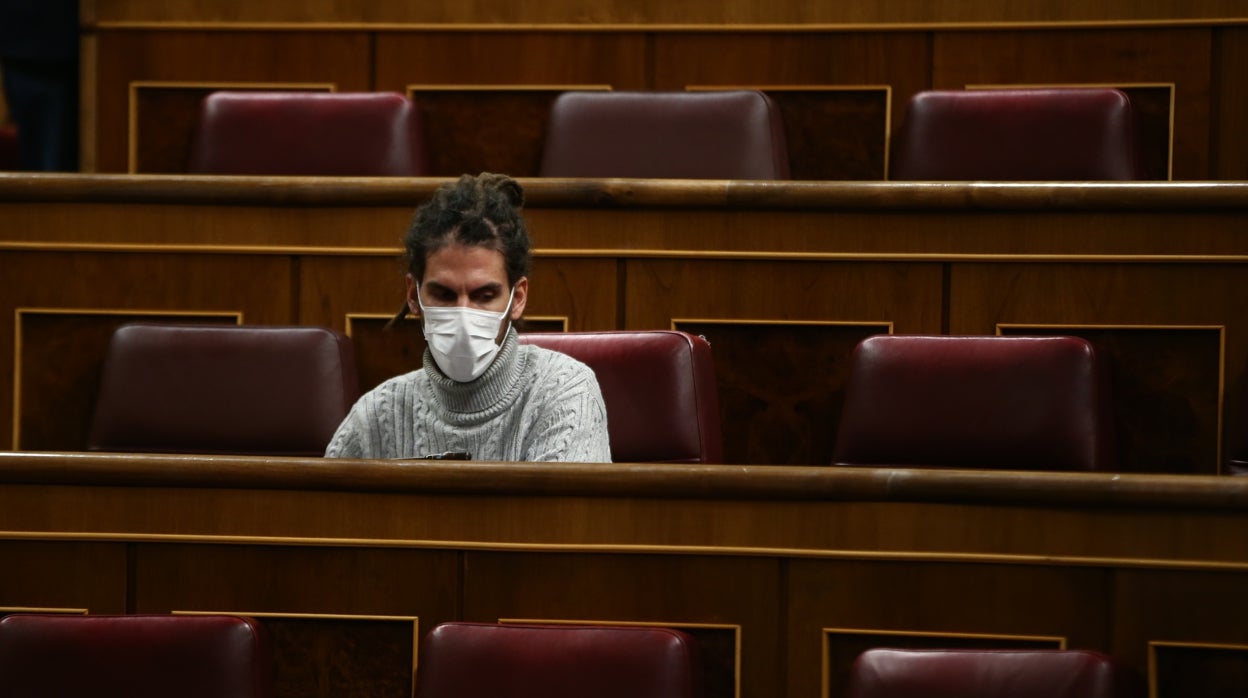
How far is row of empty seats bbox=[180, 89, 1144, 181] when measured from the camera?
28.8 inches

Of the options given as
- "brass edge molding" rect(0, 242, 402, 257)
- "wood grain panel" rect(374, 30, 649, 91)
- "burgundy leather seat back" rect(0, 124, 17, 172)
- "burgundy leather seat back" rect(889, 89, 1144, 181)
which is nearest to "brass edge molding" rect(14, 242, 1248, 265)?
"brass edge molding" rect(0, 242, 402, 257)

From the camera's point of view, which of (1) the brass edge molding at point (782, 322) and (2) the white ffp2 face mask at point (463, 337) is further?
(1) the brass edge molding at point (782, 322)

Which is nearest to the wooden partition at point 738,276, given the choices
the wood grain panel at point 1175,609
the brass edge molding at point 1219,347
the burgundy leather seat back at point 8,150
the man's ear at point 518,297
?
the brass edge molding at point 1219,347

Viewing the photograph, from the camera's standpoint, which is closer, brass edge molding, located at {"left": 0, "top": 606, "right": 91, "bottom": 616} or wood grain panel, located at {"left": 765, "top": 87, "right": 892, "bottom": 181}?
brass edge molding, located at {"left": 0, "top": 606, "right": 91, "bottom": 616}

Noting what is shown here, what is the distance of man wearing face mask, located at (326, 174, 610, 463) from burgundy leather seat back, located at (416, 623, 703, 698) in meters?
0.13

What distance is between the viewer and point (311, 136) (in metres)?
0.78

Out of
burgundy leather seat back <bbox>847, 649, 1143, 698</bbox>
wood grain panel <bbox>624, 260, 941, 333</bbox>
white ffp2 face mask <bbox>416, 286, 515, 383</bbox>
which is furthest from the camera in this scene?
wood grain panel <bbox>624, 260, 941, 333</bbox>

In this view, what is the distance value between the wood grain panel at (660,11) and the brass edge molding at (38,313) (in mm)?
244

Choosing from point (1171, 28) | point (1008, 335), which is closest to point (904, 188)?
point (1008, 335)

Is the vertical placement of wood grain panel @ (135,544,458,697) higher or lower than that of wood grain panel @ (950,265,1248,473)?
lower

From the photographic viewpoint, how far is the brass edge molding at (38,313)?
68 centimetres

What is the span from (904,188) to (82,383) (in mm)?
369

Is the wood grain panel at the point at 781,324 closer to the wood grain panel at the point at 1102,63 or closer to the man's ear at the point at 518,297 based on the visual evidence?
the man's ear at the point at 518,297

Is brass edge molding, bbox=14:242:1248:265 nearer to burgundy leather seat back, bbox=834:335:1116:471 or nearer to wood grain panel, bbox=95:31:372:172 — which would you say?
burgundy leather seat back, bbox=834:335:1116:471
